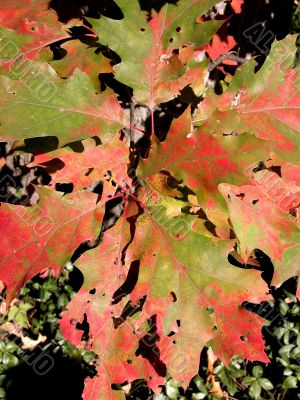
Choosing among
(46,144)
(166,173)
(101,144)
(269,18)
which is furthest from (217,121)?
(269,18)

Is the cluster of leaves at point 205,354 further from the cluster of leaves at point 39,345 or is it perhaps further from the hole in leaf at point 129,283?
the hole in leaf at point 129,283

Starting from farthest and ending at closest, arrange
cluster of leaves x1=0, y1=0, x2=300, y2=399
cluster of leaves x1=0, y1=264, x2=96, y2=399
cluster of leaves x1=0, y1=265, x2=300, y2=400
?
cluster of leaves x1=0, y1=264, x2=96, y2=399
cluster of leaves x1=0, y1=265, x2=300, y2=400
cluster of leaves x1=0, y1=0, x2=300, y2=399

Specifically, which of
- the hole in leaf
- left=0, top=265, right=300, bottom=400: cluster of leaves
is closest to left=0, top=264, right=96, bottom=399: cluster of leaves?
left=0, top=265, right=300, bottom=400: cluster of leaves

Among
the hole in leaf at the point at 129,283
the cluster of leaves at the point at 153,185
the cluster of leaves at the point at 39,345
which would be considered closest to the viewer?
the cluster of leaves at the point at 153,185

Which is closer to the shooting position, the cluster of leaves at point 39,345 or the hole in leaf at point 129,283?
the hole in leaf at point 129,283

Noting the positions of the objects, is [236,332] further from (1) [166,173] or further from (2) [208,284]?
(1) [166,173]

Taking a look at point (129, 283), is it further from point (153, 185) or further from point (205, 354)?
point (205, 354)

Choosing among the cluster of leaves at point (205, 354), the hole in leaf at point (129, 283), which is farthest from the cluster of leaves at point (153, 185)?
the cluster of leaves at point (205, 354)

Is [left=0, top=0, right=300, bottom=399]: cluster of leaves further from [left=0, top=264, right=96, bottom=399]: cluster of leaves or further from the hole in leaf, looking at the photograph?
[left=0, top=264, right=96, bottom=399]: cluster of leaves

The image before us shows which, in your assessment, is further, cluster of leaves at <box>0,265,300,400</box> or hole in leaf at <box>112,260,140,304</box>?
cluster of leaves at <box>0,265,300,400</box>
